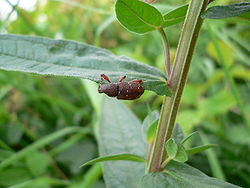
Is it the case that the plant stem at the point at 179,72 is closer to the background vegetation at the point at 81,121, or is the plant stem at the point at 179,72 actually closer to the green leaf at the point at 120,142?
the green leaf at the point at 120,142

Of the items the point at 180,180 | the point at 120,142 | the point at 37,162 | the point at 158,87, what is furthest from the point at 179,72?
the point at 37,162

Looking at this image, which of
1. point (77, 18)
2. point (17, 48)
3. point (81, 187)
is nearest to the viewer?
point (17, 48)

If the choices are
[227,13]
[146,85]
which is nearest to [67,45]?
[146,85]

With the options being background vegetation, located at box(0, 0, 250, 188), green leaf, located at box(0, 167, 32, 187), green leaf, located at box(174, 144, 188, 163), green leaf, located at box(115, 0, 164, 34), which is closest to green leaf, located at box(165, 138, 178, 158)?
Answer: green leaf, located at box(174, 144, 188, 163)

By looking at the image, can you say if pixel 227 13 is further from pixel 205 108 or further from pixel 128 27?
pixel 205 108

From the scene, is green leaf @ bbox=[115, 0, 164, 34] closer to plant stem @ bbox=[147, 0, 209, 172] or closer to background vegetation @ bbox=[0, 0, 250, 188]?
plant stem @ bbox=[147, 0, 209, 172]
